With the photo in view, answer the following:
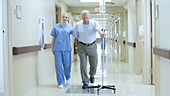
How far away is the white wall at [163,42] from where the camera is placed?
139 inches

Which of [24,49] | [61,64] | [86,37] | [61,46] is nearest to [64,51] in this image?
[61,46]

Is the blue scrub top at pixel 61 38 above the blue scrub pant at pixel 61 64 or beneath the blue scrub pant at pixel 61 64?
above

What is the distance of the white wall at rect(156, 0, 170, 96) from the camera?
354 centimetres

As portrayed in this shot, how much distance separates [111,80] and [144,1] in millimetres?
1981

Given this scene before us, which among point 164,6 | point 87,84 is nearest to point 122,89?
point 87,84

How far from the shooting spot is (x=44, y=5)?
272 inches

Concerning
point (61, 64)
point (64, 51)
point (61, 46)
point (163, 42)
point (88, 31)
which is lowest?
point (61, 64)

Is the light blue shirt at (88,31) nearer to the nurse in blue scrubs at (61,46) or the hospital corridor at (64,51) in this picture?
the hospital corridor at (64,51)

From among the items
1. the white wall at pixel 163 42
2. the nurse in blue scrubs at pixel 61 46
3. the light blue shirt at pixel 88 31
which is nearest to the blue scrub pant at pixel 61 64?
the nurse in blue scrubs at pixel 61 46

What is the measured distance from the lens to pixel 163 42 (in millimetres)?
3846

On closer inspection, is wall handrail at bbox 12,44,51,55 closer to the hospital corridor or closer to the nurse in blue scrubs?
the hospital corridor

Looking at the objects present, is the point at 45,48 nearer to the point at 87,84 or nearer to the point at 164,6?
the point at 87,84

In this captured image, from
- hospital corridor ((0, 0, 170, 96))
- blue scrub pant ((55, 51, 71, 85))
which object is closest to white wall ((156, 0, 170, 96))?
hospital corridor ((0, 0, 170, 96))

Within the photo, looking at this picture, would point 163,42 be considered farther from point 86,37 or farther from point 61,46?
point 61,46
